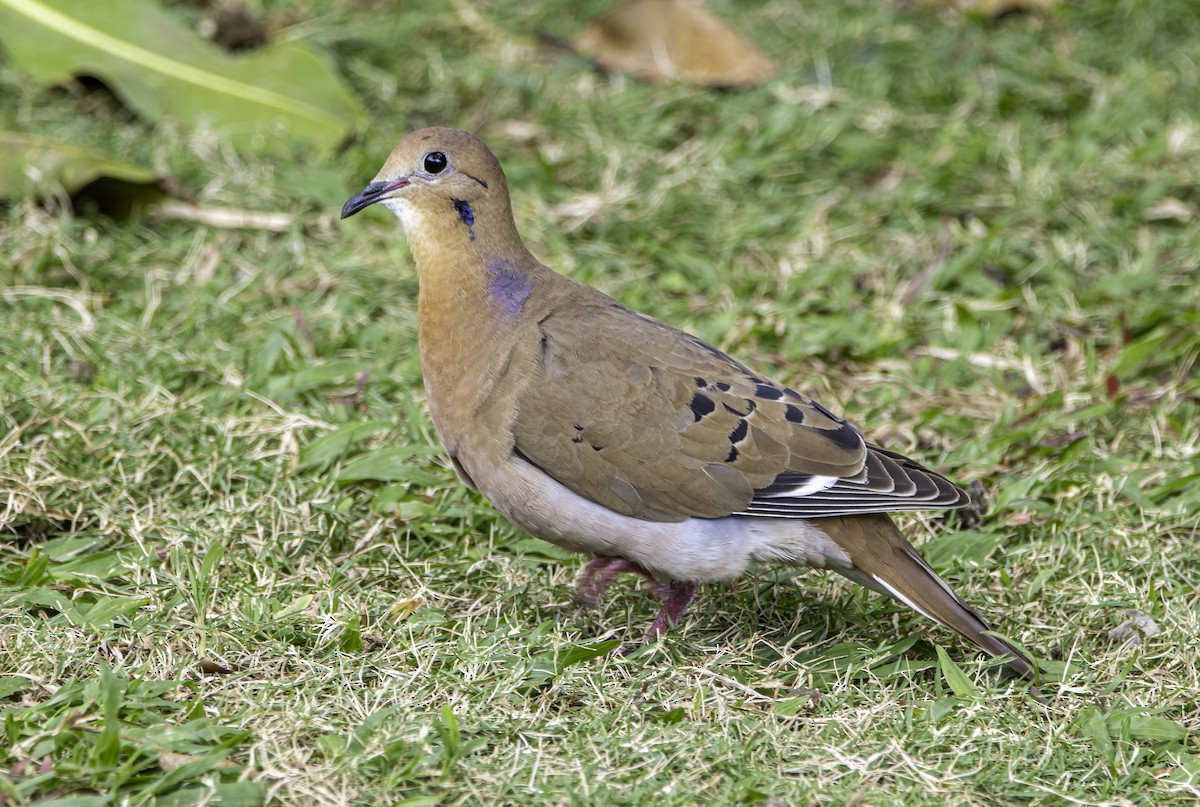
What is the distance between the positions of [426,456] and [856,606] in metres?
1.37

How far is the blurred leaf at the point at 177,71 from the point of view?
19.3 ft

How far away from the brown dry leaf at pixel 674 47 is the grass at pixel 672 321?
0.50ft

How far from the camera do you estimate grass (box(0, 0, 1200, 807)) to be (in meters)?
3.10

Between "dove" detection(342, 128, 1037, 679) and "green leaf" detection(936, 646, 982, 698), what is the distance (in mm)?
79

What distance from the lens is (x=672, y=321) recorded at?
5188mm

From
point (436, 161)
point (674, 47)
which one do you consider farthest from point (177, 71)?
point (436, 161)

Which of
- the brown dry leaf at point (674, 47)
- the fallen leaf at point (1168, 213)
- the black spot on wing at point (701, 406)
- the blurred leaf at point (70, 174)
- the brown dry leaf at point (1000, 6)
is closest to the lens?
the black spot on wing at point (701, 406)

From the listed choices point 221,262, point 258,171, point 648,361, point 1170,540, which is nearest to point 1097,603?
point 1170,540

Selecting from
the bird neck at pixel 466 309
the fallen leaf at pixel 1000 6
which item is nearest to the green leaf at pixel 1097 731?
the bird neck at pixel 466 309

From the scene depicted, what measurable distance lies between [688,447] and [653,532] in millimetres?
236

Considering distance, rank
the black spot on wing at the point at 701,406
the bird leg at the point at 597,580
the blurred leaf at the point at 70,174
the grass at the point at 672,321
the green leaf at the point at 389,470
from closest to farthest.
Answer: the grass at the point at 672,321, the black spot on wing at the point at 701,406, the bird leg at the point at 597,580, the green leaf at the point at 389,470, the blurred leaf at the point at 70,174

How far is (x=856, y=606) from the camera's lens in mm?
3883

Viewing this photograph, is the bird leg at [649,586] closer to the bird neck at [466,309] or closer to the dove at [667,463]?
the dove at [667,463]

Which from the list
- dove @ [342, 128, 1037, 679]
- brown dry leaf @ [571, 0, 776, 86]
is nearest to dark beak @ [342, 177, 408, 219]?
dove @ [342, 128, 1037, 679]
